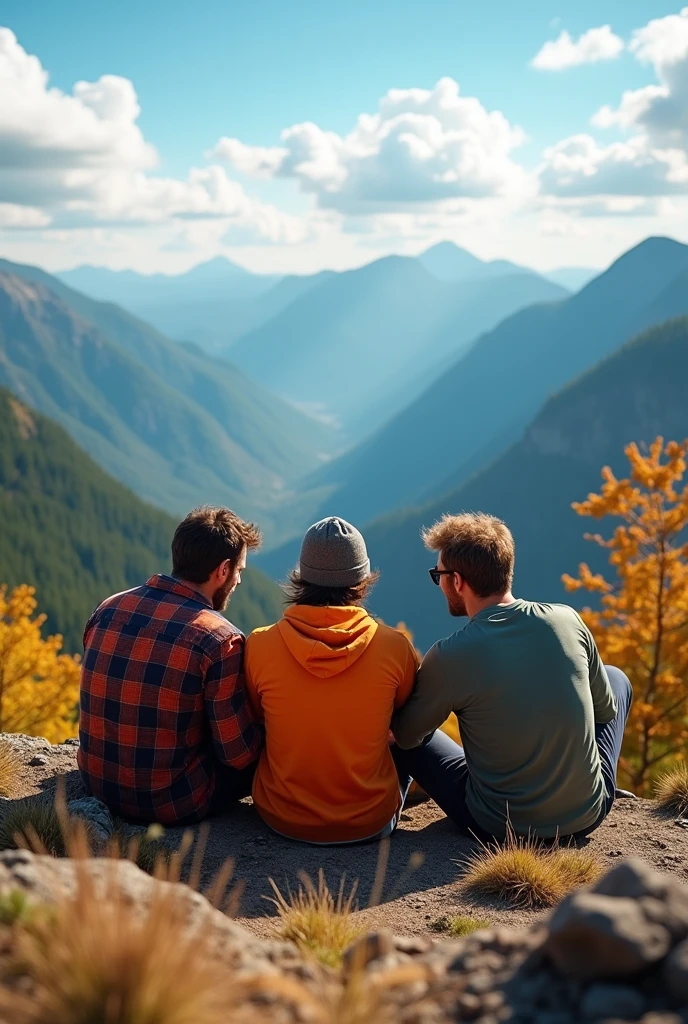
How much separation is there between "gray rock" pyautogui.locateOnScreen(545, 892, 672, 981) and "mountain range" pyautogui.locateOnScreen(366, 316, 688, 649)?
510ft

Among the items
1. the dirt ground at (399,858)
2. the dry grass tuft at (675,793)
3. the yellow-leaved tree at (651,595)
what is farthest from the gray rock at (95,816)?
the yellow-leaved tree at (651,595)

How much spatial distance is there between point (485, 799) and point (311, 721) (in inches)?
49.6

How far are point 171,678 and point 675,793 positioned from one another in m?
3.98

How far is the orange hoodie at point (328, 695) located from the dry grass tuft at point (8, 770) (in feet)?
7.01

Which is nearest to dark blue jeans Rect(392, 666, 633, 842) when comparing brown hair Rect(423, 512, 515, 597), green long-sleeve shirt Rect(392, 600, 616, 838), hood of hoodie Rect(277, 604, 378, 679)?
green long-sleeve shirt Rect(392, 600, 616, 838)

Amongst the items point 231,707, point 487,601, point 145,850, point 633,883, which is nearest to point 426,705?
point 487,601

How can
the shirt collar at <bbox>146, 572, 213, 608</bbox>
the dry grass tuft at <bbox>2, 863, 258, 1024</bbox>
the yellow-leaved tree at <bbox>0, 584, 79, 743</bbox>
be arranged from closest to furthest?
the dry grass tuft at <bbox>2, 863, 258, 1024</bbox>, the shirt collar at <bbox>146, 572, 213, 608</bbox>, the yellow-leaved tree at <bbox>0, 584, 79, 743</bbox>

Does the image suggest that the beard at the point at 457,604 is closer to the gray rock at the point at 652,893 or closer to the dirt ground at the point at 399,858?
the dirt ground at the point at 399,858

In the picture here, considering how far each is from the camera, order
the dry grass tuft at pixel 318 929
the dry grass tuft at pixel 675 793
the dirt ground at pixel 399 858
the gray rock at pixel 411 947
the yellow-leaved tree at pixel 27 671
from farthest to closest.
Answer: the yellow-leaved tree at pixel 27 671 < the dry grass tuft at pixel 675 793 < the dirt ground at pixel 399 858 < the dry grass tuft at pixel 318 929 < the gray rock at pixel 411 947

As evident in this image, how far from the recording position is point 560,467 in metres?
177

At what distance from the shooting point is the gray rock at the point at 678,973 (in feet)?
8.03

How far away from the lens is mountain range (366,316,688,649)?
534 ft

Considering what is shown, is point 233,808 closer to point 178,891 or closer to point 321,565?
point 321,565

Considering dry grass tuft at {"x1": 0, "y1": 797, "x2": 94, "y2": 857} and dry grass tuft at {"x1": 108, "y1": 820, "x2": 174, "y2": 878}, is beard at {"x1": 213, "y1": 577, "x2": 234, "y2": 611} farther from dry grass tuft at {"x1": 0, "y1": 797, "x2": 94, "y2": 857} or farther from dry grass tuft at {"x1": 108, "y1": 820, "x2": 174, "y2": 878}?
dry grass tuft at {"x1": 0, "y1": 797, "x2": 94, "y2": 857}
